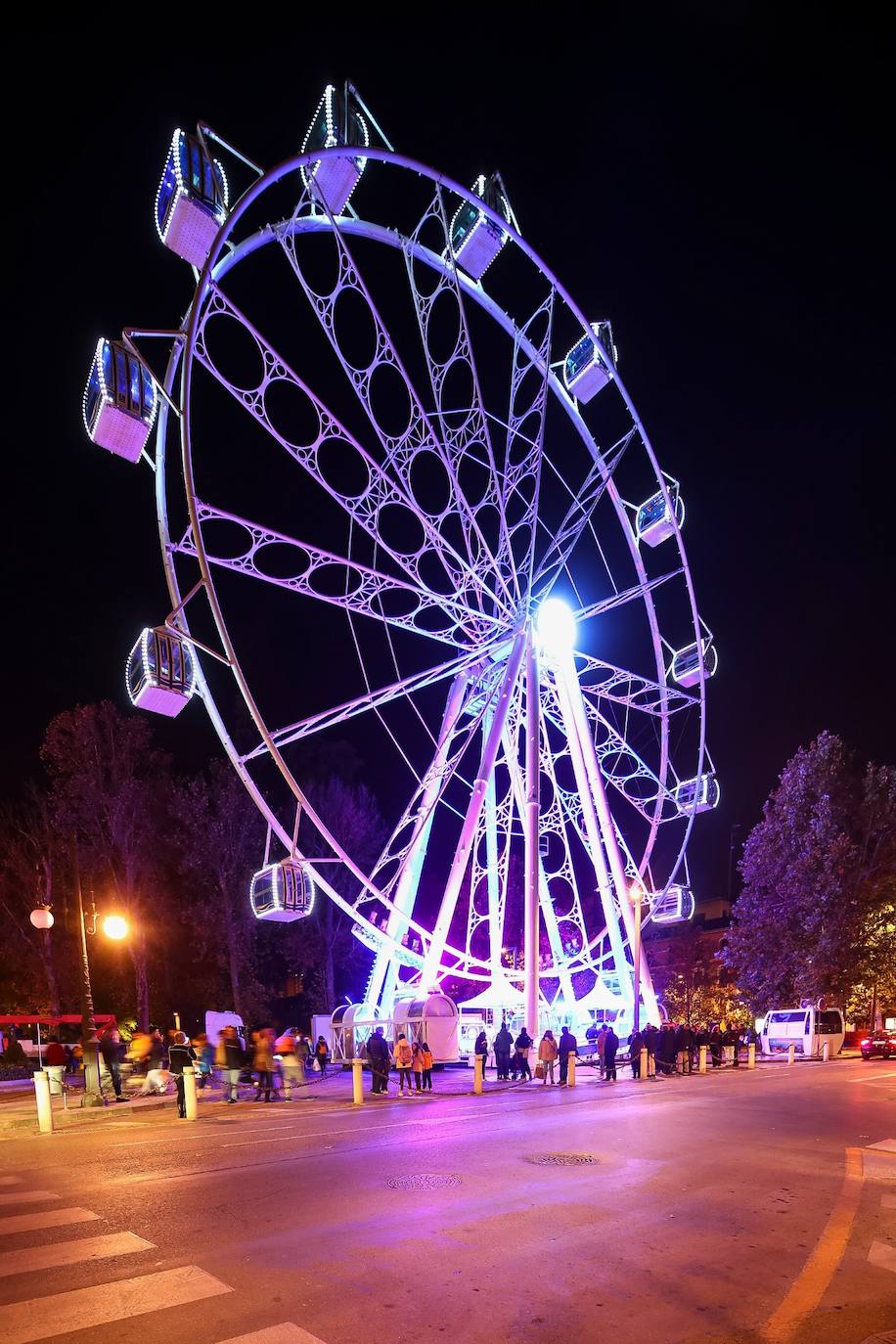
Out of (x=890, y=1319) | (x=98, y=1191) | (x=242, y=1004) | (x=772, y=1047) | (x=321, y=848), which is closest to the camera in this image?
(x=890, y=1319)

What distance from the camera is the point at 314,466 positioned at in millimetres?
20391

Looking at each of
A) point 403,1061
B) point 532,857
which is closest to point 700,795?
point 532,857

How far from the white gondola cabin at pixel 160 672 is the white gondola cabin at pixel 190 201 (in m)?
6.97

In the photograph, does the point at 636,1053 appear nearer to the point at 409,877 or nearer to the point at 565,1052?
the point at 565,1052

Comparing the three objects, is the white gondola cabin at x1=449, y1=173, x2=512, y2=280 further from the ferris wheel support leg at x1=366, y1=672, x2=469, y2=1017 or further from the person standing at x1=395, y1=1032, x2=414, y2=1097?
the person standing at x1=395, y1=1032, x2=414, y2=1097

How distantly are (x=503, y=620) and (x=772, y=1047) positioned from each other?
71.5 feet

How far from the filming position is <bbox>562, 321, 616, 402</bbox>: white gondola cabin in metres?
26.1

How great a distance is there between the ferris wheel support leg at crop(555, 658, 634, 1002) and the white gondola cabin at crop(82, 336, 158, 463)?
15.2 m

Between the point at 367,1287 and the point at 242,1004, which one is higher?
the point at 367,1287

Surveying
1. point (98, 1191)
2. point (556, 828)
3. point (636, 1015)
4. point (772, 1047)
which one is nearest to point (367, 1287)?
point (98, 1191)

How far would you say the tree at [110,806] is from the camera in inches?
1553

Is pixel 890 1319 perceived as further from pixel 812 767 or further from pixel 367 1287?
pixel 812 767

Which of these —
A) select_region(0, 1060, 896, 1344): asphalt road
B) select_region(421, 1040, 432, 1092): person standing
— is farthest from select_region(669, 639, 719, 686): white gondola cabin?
select_region(0, 1060, 896, 1344): asphalt road

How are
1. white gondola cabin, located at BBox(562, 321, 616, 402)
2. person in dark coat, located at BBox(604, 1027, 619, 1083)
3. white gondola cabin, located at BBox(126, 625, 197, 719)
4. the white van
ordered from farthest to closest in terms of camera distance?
the white van
white gondola cabin, located at BBox(562, 321, 616, 402)
person in dark coat, located at BBox(604, 1027, 619, 1083)
white gondola cabin, located at BBox(126, 625, 197, 719)
